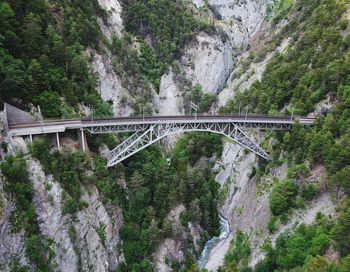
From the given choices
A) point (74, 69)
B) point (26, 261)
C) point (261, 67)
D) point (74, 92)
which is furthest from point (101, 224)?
point (261, 67)

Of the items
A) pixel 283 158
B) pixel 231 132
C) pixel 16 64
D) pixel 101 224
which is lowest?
pixel 101 224

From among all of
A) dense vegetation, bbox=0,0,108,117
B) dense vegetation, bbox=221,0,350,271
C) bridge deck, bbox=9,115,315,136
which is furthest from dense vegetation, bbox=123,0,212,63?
bridge deck, bbox=9,115,315,136

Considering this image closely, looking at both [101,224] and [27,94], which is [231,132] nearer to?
[101,224]

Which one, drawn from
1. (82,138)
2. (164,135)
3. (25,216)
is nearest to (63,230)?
(25,216)

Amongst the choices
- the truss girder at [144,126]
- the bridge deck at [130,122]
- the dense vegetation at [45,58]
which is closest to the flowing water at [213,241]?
the truss girder at [144,126]

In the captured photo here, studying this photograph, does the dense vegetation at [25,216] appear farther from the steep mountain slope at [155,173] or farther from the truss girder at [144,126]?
the truss girder at [144,126]

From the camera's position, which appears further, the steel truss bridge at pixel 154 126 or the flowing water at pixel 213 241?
the flowing water at pixel 213 241

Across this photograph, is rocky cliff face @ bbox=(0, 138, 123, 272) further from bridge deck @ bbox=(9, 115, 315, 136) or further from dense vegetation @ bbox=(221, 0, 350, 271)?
dense vegetation @ bbox=(221, 0, 350, 271)
